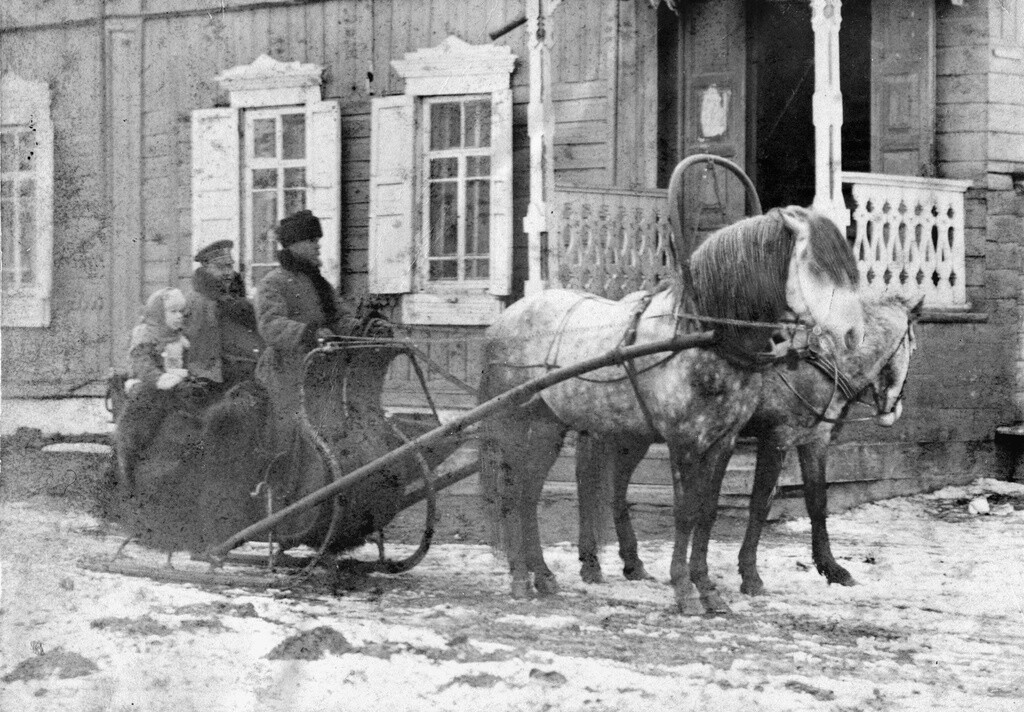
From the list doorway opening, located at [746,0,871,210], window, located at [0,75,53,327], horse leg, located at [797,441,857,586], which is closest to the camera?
horse leg, located at [797,441,857,586]

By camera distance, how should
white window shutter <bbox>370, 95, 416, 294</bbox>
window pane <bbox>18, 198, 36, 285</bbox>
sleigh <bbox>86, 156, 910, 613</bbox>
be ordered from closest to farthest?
sleigh <bbox>86, 156, 910, 613</bbox> → window pane <bbox>18, 198, 36, 285</bbox> → white window shutter <bbox>370, 95, 416, 294</bbox>

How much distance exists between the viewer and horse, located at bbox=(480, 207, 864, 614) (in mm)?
5930

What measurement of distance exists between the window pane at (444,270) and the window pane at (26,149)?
3.24m

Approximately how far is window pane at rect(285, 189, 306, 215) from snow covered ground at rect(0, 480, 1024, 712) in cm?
369

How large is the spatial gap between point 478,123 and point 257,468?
15.7 ft

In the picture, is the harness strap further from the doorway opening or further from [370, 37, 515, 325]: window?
the doorway opening

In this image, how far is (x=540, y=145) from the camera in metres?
9.34

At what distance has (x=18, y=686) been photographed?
527cm

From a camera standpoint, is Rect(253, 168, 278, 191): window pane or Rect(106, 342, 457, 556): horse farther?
Rect(253, 168, 278, 191): window pane

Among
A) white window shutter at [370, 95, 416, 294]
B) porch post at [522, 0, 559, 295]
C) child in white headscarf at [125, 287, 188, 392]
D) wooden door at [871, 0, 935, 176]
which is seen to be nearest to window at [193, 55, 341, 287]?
white window shutter at [370, 95, 416, 294]

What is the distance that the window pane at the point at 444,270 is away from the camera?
10461 mm

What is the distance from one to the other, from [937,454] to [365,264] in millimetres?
4985

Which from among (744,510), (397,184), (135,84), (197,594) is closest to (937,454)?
(744,510)

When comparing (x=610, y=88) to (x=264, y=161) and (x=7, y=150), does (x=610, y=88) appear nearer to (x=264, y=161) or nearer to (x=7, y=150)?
(x=264, y=161)
